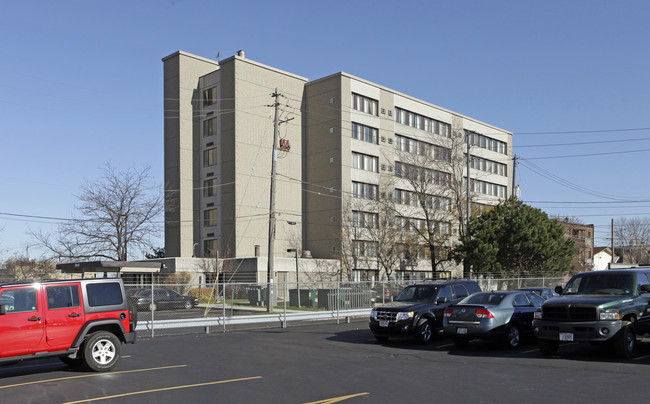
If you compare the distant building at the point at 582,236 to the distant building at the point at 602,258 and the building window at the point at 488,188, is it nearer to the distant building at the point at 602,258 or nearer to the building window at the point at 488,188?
the distant building at the point at 602,258

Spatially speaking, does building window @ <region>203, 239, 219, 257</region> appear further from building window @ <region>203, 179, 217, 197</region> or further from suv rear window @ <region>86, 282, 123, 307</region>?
suv rear window @ <region>86, 282, 123, 307</region>

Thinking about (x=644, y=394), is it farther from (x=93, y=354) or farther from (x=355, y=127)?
(x=355, y=127)

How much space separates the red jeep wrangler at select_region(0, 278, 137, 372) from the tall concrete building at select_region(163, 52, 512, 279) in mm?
39016

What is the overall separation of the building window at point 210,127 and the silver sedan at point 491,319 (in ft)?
142

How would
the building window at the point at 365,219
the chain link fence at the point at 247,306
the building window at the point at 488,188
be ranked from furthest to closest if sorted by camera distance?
1. the building window at the point at 488,188
2. the building window at the point at 365,219
3. the chain link fence at the point at 247,306

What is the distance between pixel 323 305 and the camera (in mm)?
31531

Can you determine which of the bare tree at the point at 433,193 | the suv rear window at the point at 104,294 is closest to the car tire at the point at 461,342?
the suv rear window at the point at 104,294

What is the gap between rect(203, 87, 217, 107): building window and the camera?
184 ft

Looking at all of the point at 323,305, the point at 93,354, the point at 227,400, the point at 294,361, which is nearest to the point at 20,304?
the point at 93,354

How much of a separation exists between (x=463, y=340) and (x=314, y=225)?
1684 inches

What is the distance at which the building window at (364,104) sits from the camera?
190ft

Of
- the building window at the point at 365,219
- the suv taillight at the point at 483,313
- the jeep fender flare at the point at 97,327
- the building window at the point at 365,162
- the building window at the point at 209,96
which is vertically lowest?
the suv taillight at the point at 483,313

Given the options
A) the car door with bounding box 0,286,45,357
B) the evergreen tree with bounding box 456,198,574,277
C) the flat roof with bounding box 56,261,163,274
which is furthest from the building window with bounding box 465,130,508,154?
the car door with bounding box 0,286,45,357

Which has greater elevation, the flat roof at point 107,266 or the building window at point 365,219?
the building window at point 365,219
